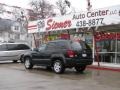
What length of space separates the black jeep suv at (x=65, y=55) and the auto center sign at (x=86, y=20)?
9.14 ft

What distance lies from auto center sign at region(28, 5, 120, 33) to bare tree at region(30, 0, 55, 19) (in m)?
31.0

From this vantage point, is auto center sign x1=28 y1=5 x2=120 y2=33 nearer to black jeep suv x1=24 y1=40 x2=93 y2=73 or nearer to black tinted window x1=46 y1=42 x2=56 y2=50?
black jeep suv x1=24 y1=40 x2=93 y2=73

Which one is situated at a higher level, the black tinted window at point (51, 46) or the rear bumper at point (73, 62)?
the black tinted window at point (51, 46)

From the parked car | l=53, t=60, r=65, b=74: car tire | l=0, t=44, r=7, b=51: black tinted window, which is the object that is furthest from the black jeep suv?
l=0, t=44, r=7, b=51: black tinted window

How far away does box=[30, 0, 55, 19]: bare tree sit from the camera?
2232 inches

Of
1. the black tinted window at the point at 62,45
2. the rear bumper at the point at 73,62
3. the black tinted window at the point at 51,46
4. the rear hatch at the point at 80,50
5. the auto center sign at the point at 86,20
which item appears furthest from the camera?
the auto center sign at the point at 86,20

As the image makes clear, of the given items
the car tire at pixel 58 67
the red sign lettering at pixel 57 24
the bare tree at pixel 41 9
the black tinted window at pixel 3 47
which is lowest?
the car tire at pixel 58 67

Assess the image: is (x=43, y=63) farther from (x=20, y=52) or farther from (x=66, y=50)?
(x=20, y=52)

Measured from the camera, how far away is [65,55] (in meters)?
17.4

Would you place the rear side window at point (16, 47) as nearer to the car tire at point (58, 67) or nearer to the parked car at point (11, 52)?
the parked car at point (11, 52)

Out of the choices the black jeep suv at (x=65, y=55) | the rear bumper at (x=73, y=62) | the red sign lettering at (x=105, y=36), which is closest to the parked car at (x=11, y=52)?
the red sign lettering at (x=105, y=36)

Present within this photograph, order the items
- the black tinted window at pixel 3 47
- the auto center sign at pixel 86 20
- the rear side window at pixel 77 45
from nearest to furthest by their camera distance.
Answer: the rear side window at pixel 77 45 → the auto center sign at pixel 86 20 → the black tinted window at pixel 3 47

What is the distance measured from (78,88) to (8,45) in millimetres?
15029

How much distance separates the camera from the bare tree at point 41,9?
186ft
